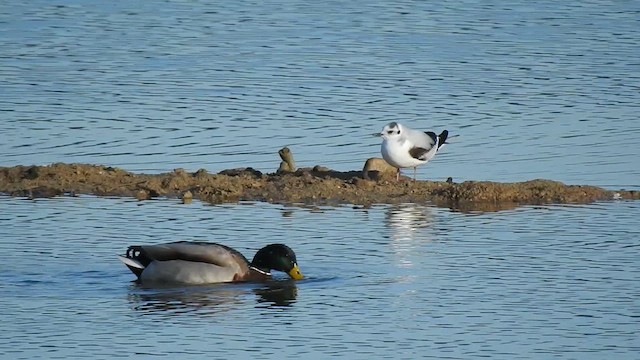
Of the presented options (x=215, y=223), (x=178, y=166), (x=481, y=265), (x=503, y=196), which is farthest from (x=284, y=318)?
(x=178, y=166)

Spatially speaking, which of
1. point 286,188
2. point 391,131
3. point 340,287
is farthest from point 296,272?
point 391,131

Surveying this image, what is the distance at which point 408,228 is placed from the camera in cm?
1697

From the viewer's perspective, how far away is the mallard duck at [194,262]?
48.9ft

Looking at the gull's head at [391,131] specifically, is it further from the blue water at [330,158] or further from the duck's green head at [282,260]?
the duck's green head at [282,260]

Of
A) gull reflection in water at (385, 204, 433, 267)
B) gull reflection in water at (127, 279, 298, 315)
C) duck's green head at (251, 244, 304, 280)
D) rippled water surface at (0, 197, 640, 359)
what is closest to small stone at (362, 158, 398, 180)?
gull reflection in water at (385, 204, 433, 267)

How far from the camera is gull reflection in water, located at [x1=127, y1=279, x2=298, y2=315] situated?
13.9 meters

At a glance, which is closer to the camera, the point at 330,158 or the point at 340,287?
the point at 340,287

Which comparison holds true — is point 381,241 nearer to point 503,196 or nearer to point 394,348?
point 503,196

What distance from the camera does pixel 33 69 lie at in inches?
1049

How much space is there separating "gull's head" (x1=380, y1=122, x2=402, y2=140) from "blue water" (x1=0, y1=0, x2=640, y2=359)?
76cm

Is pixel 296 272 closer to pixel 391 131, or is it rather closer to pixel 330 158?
pixel 391 131

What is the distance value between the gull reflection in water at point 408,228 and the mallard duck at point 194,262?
120 cm

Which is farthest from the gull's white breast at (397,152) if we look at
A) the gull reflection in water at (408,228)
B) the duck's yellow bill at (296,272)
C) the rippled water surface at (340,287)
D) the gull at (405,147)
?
the duck's yellow bill at (296,272)

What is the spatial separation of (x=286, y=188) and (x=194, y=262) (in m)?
3.76
